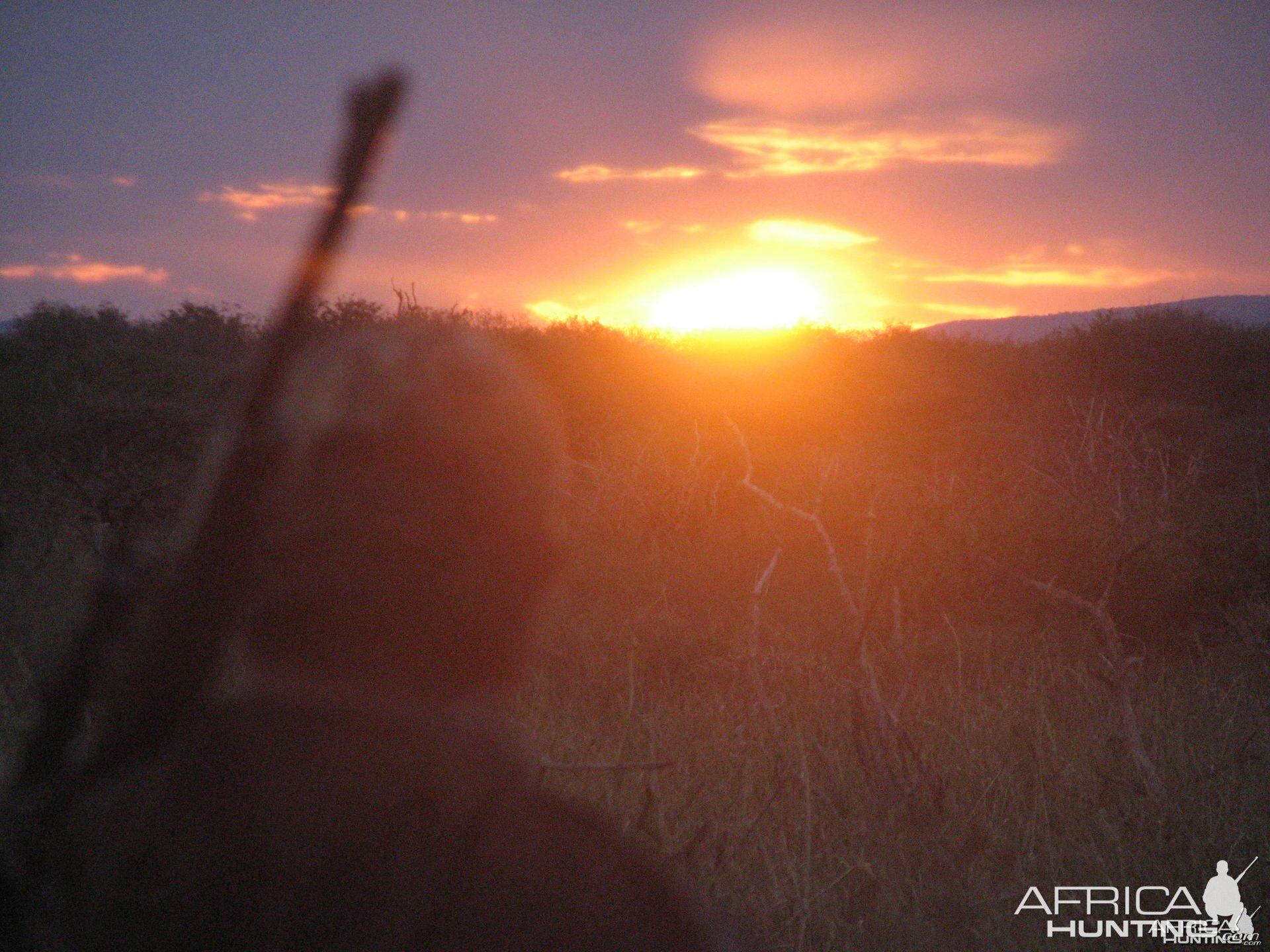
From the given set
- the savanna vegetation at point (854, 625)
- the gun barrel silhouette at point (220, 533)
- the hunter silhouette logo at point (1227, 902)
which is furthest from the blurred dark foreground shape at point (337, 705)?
the hunter silhouette logo at point (1227, 902)

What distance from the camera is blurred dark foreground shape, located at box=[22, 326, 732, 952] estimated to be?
70cm

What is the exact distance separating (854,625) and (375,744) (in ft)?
15.9

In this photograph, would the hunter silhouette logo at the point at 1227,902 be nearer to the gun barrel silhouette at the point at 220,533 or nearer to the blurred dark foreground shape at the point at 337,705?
the blurred dark foreground shape at the point at 337,705

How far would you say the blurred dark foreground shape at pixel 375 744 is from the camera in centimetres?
70

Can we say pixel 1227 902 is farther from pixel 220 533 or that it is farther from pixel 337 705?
pixel 220 533

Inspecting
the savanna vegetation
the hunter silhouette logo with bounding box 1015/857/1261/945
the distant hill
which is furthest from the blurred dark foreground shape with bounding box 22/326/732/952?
the distant hill

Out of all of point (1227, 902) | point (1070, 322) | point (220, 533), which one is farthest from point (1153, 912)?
point (1070, 322)

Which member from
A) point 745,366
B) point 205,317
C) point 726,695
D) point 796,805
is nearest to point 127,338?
point 205,317

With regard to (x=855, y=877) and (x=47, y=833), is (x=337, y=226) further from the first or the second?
(x=855, y=877)

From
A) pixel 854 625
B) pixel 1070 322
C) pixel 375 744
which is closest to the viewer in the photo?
pixel 375 744

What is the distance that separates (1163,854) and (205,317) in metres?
14.4

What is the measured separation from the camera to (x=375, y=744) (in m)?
0.79

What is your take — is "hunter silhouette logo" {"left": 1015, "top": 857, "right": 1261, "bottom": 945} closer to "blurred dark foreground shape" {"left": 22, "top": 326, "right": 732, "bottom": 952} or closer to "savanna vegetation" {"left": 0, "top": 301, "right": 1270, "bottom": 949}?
"savanna vegetation" {"left": 0, "top": 301, "right": 1270, "bottom": 949}

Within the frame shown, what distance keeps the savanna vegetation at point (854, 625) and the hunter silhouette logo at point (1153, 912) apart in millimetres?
59
